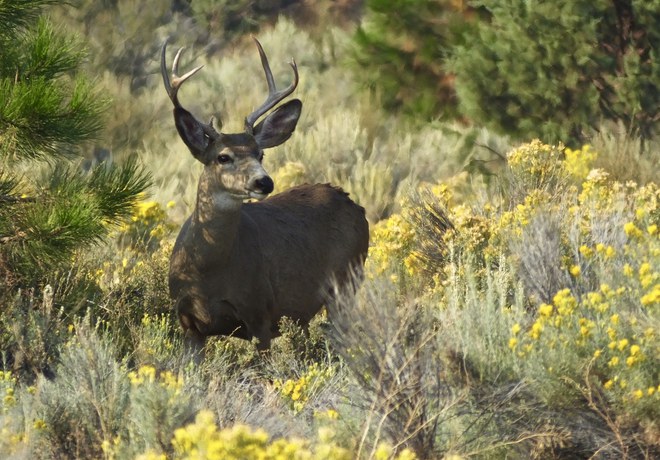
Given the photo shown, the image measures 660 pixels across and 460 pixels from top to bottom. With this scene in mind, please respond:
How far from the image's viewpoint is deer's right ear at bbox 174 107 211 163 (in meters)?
8.93

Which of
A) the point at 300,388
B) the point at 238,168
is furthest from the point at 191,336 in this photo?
the point at 300,388

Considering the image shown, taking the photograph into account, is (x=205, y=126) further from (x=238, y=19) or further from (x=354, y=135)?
(x=238, y=19)

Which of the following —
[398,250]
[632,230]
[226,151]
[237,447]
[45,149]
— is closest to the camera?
[237,447]

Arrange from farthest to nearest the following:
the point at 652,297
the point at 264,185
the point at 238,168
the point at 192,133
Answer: the point at 192,133 → the point at 238,168 → the point at 264,185 → the point at 652,297

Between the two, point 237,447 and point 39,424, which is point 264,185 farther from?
point 237,447

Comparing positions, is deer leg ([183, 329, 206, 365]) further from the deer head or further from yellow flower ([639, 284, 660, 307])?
yellow flower ([639, 284, 660, 307])

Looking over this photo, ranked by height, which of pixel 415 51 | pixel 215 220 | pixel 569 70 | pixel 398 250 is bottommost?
pixel 415 51

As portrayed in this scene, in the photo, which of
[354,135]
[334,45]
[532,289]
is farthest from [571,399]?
[334,45]

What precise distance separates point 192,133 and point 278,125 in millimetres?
795

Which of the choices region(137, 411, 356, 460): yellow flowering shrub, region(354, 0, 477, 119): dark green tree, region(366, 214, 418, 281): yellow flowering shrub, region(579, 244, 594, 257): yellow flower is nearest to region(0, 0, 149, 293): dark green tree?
region(366, 214, 418, 281): yellow flowering shrub

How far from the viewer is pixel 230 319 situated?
8.88 m

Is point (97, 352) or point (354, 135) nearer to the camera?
point (97, 352)

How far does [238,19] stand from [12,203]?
23.9m

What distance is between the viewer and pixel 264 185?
8.52 meters
